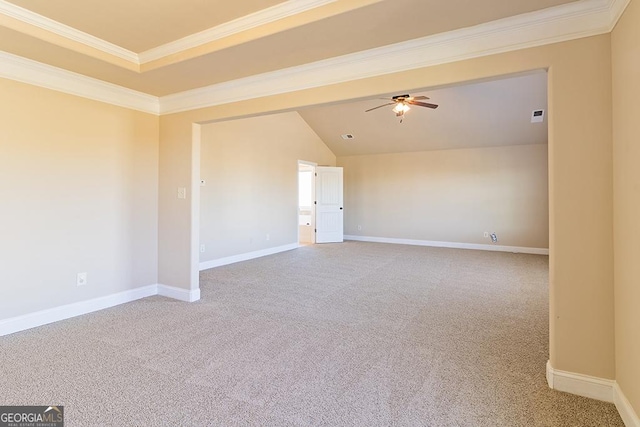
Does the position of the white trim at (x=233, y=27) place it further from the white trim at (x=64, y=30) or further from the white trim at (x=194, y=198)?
the white trim at (x=194, y=198)

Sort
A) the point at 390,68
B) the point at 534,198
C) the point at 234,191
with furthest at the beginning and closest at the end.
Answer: the point at 534,198
the point at 234,191
the point at 390,68

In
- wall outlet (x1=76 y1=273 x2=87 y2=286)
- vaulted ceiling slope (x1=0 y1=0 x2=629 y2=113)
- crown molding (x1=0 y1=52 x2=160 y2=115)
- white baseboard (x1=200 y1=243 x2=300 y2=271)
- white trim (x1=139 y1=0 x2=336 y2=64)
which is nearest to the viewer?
vaulted ceiling slope (x1=0 y1=0 x2=629 y2=113)

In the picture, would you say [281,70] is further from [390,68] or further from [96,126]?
[96,126]

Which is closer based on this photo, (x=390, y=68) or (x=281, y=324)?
(x=390, y=68)

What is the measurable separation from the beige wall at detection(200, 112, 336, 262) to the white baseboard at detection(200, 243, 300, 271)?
7 centimetres

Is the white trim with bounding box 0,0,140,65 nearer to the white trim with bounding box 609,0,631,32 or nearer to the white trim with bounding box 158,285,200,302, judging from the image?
the white trim with bounding box 158,285,200,302

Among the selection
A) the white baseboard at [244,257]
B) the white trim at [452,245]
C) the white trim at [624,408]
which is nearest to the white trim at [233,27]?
the white trim at [624,408]

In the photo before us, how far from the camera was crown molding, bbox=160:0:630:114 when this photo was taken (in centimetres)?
192

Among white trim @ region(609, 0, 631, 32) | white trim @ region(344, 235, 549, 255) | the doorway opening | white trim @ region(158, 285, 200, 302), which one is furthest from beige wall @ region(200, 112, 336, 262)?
white trim @ region(609, 0, 631, 32)

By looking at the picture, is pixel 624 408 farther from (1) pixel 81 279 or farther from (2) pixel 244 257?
(2) pixel 244 257

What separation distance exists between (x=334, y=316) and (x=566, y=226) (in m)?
2.12

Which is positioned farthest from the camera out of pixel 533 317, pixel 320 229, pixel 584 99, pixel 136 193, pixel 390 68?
pixel 320 229

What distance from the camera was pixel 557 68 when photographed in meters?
2.00

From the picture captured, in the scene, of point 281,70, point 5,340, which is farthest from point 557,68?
point 5,340
